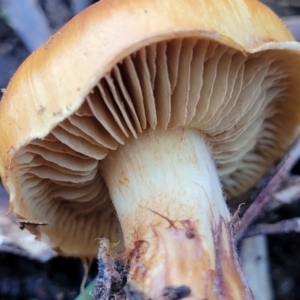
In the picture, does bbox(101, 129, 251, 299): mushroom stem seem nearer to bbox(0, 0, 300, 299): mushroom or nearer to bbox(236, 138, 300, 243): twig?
bbox(0, 0, 300, 299): mushroom

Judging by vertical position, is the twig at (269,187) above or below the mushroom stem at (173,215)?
above

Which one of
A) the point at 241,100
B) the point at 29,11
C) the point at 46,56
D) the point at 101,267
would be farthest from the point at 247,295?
the point at 29,11

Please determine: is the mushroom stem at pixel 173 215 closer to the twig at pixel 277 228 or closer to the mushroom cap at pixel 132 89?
the mushroom cap at pixel 132 89

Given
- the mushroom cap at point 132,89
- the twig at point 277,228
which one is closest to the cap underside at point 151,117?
the mushroom cap at point 132,89

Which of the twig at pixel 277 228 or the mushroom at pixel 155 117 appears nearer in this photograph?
the mushroom at pixel 155 117

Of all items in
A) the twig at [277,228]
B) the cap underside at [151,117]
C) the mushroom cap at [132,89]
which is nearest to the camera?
the mushroom cap at [132,89]

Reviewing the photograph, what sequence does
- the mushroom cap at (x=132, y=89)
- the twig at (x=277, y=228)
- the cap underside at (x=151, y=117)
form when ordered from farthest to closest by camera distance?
the twig at (x=277, y=228)
the cap underside at (x=151, y=117)
the mushroom cap at (x=132, y=89)

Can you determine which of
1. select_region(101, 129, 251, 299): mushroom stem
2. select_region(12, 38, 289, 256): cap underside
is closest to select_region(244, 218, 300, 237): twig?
select_region(12, 38, 289, 256): cap underside
